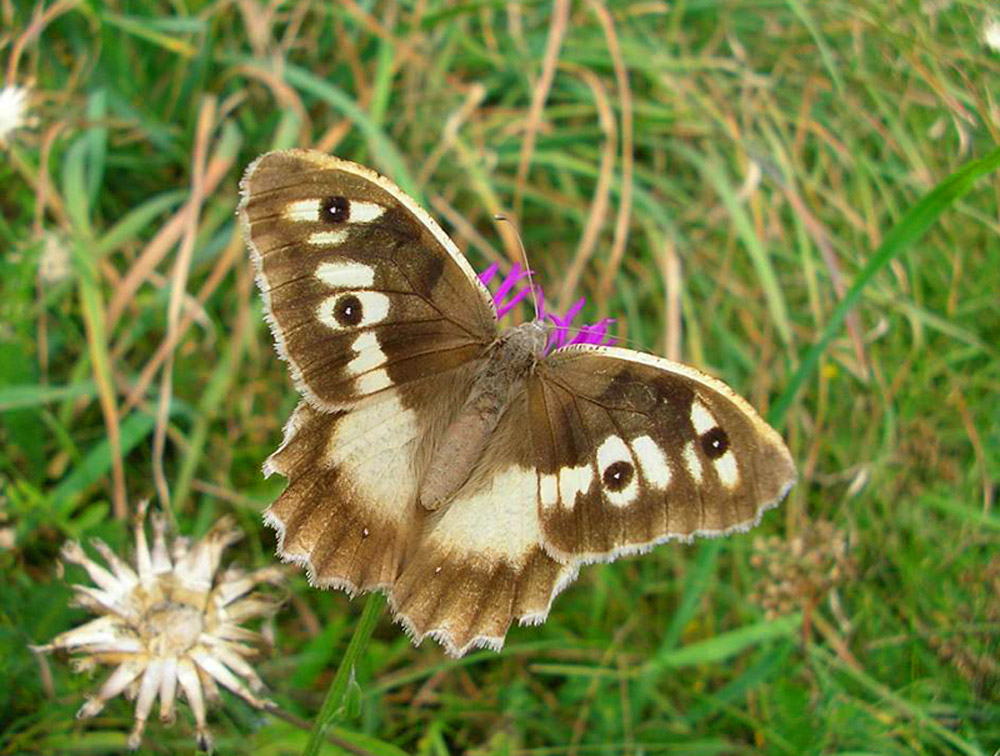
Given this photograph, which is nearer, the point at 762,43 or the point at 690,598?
the point at 690,598

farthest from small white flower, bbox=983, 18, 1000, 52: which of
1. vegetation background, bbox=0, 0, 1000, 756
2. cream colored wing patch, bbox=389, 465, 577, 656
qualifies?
cream colored wing patch, bbox=389, 465, 577, 656

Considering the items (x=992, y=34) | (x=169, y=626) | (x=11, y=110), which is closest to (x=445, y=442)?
(x=169, y=626)

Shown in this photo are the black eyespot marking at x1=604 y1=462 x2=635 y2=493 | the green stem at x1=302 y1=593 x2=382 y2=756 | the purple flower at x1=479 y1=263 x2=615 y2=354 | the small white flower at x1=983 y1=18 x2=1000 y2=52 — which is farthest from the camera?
the small white flower at x1=983 y1=18 x2=1000 y2=52

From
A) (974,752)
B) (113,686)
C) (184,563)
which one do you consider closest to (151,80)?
(184,563)

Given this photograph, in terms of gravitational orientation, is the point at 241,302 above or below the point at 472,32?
below

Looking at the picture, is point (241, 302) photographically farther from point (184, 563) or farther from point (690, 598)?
point (690, 598)

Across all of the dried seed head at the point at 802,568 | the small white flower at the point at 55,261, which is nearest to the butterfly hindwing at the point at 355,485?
the dried seed head at the point at 802,568

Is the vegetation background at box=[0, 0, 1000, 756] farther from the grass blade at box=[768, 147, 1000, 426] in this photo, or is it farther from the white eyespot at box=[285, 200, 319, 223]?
the white eyespot at box=[285, 200, 319, 223]
